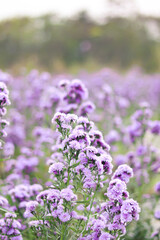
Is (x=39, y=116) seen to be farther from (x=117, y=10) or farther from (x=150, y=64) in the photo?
(x=117, y=10)

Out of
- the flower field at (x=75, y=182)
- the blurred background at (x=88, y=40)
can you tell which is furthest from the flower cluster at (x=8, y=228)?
the blurred background at (x=88, y=40)

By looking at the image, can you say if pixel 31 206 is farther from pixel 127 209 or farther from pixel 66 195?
pixel 127 209

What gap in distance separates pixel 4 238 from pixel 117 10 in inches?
1061

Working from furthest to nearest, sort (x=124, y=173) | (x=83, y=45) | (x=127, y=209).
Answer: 1. (x=83, y=45)
2. (x=124, y=173)
3. (x=127, y=209)

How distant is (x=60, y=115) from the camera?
205 centimetres

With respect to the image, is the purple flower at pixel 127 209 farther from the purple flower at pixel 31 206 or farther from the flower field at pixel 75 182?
the purple flower at pixel 31 206

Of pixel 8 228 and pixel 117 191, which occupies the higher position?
pixel 117 191

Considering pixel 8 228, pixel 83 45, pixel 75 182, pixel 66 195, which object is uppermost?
pixel 83 45

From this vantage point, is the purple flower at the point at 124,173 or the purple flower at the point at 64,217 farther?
the purple flower at the point at 124,173

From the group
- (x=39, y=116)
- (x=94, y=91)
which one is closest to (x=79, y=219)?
(x=39, y=116)

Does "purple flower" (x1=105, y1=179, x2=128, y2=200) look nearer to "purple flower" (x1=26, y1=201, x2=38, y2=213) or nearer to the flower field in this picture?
the flower field

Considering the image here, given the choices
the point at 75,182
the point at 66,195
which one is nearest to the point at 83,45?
the point at 75,182

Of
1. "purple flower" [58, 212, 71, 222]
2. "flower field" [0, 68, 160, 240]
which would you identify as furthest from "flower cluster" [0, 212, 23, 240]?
"purple flower" [58, 212, 71, 222]

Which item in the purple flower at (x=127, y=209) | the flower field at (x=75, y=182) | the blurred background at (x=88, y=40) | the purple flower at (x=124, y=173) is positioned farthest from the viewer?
the blurred background at (x=88, y=40)
